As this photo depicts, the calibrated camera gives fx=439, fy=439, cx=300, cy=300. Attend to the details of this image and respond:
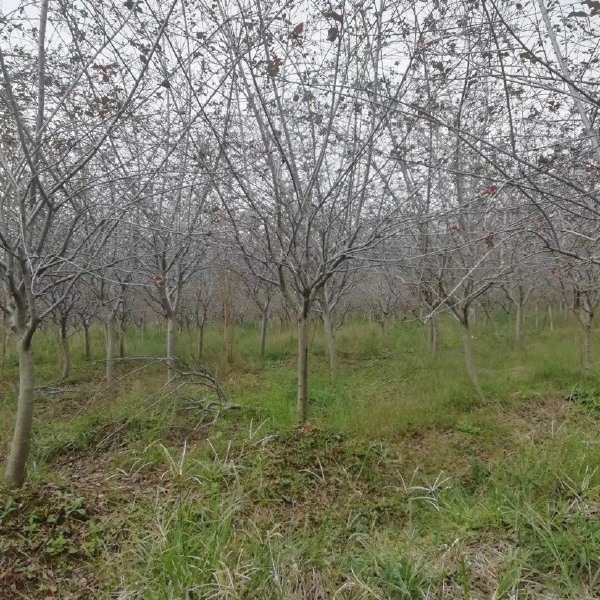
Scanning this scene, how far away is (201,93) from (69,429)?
4272 mm

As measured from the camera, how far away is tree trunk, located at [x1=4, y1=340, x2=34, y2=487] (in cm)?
344

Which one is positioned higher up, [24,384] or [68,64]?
[68,64]

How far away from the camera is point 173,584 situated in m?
2.39

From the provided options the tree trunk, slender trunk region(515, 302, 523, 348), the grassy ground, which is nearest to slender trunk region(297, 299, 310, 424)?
the grassy ground

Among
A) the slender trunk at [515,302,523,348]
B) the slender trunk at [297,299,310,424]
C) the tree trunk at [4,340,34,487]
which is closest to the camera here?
the tree trunk at [4,340,34,487]

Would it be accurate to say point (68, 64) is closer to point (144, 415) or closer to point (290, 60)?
point (290, 60)

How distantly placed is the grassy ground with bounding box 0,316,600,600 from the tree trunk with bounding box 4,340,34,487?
18cm

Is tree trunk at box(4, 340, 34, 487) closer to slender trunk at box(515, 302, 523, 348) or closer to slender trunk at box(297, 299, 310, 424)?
slender trunk at box(297, 299, 310, 424)

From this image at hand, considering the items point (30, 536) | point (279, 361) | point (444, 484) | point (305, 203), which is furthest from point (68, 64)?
point (279, 361)

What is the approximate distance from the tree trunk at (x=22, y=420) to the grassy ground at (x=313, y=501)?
0.58ft

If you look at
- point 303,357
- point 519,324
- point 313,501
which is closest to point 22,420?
point 313,501

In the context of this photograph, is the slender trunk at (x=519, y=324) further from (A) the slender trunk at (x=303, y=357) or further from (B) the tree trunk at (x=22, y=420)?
(B) the tree trunk at (x=22, y=420)

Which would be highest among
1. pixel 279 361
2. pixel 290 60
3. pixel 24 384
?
pixel 290 60

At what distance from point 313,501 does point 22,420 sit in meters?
2.38
